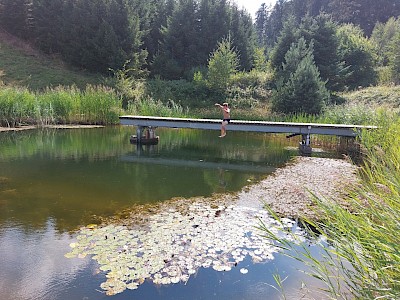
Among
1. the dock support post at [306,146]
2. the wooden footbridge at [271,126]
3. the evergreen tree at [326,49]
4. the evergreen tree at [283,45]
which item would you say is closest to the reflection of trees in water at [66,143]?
the wooden footbridge at [271,126]

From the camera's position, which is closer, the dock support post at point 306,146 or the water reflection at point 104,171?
the water reflection at point 104,171

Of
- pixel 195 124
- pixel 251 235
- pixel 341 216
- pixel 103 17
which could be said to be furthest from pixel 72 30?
pixel 341 216

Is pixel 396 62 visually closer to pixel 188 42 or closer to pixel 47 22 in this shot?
pixel 188 42

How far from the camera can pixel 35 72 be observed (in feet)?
78.7

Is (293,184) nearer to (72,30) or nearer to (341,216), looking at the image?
(341,216)

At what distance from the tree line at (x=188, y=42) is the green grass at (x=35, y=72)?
140 centimetres

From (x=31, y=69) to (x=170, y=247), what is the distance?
2420 cm

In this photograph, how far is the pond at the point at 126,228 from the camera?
340 centimetres

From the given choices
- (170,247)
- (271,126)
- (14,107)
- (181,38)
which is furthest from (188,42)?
(170,247)

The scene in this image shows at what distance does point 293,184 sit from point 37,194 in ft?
15.8

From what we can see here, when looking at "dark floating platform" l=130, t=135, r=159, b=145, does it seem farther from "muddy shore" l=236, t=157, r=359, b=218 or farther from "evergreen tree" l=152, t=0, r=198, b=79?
"evergreen tree" l=152, t=0, r=198, b=79

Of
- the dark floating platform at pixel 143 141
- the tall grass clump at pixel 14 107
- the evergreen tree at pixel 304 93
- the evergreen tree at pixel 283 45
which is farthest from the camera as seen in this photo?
the evergreen tree at pixel 283 45

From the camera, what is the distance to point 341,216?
1.92m

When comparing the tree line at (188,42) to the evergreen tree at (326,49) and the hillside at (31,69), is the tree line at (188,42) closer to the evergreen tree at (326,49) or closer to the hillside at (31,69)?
the evergreen tree at (326,49)
